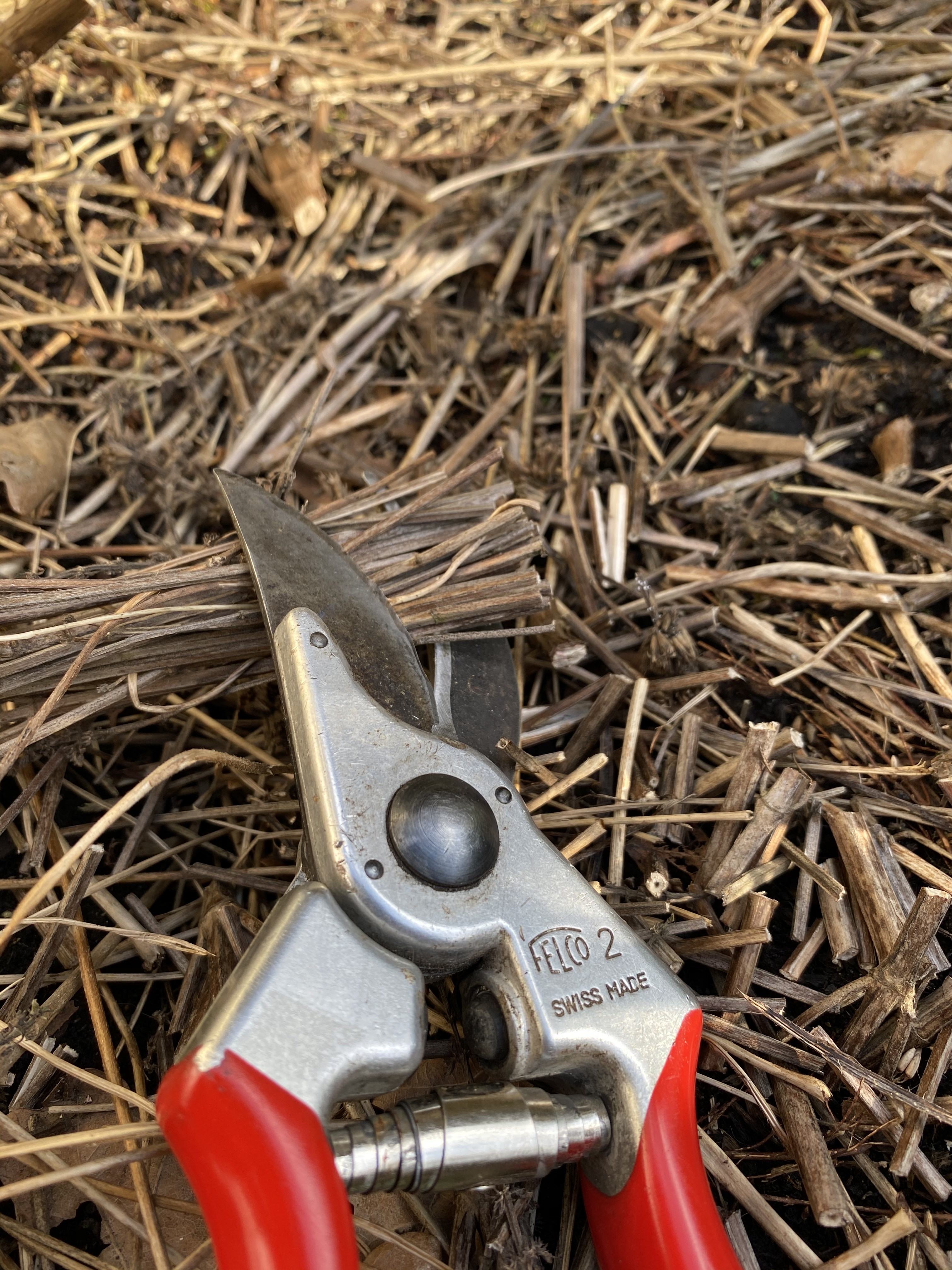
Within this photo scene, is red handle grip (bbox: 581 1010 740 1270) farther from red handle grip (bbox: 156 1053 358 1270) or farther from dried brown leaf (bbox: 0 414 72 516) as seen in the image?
dried brown leaf (bbox: 0 414 72 516)

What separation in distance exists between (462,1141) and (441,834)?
363 mm

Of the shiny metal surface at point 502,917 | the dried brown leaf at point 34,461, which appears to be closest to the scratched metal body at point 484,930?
the shiny metal surface at point 502,917

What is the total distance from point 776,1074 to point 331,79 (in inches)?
95.9

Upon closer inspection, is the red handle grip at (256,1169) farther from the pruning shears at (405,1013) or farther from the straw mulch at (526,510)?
the straw mulch at (526,510)

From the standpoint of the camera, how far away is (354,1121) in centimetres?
113

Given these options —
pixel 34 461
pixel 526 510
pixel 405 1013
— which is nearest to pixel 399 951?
pixel 405 1013

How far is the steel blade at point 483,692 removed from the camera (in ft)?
4.94

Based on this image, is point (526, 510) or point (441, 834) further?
point (526, 510)

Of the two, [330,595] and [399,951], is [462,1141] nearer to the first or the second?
[399,951]

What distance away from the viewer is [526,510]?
184cm

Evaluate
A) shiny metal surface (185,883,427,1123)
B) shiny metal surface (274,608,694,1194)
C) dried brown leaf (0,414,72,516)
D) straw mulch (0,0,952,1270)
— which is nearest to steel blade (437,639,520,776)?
straw mulch (0,0,952,1270)

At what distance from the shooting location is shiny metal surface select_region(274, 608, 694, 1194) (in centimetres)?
123

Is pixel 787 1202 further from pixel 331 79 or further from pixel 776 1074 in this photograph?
pixel 331 79

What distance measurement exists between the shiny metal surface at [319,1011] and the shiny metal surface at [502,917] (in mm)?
35
